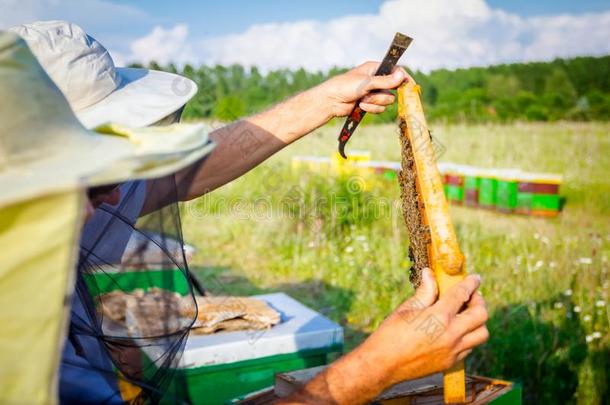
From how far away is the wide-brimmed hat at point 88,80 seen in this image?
4.19 feet

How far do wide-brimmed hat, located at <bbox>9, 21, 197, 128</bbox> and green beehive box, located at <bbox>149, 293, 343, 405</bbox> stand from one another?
3.69 ft

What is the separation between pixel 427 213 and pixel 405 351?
1.09 ft

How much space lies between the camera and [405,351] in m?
1.24

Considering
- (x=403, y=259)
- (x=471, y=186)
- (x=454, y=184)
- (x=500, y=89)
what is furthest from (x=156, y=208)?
(x=500, y=89)

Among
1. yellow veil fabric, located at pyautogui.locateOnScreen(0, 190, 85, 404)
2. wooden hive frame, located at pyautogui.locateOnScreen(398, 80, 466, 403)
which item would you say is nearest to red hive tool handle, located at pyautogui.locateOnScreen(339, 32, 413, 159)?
wooden hive frame, located at pyautogui.locateOnScreen(398, 80, 466, 403)

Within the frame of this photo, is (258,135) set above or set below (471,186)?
above

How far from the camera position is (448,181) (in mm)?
7754

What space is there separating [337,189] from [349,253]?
1.14 metres

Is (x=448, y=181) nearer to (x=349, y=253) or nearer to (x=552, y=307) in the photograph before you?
(x=349, y=253)

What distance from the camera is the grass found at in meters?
2.93

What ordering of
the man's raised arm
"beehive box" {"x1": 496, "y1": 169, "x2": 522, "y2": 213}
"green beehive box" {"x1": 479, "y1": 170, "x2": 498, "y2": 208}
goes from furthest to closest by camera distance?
"green beehive box" {"x1": 479, "y1": 170, "x2": 498, "y2": 208} < "beehive box" {"x1": 496, "y1": 169, "x2": 522, "y2": 213} < the man's raised arm

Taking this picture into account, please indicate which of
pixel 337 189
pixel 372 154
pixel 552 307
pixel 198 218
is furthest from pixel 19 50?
pixel 372 154

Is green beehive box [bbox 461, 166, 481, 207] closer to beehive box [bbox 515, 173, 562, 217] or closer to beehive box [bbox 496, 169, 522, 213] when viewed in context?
beehive box [bbox 496, 169, 522, 213]

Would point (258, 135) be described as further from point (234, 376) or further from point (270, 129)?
point (234, 376)
